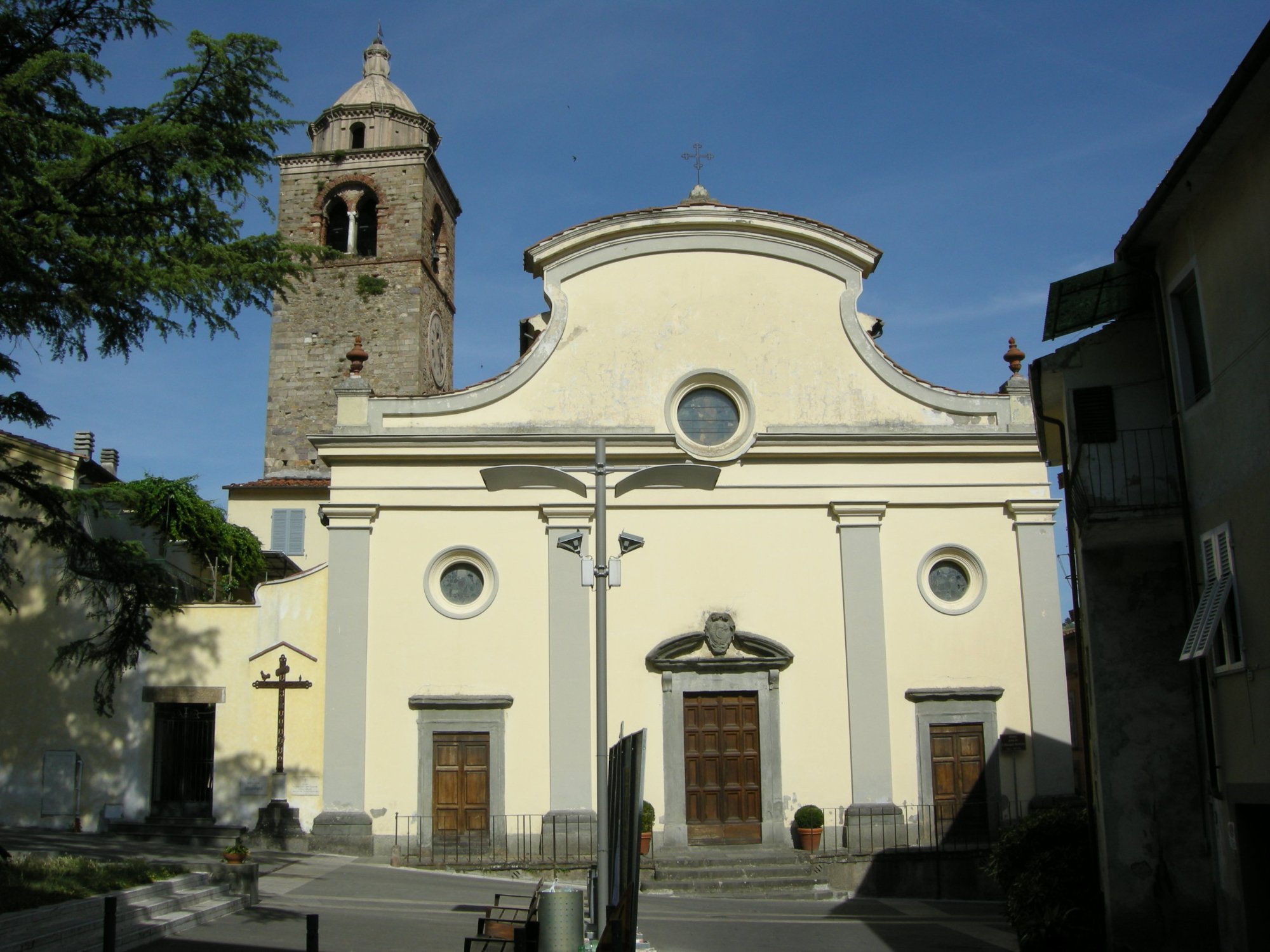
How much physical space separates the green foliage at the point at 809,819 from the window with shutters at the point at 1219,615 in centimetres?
936

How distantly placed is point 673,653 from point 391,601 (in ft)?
15.6

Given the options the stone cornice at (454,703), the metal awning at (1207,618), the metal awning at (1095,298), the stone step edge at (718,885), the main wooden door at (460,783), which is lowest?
the stone step edge at (718,885)

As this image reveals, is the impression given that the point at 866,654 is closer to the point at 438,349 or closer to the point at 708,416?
the point at 708,416

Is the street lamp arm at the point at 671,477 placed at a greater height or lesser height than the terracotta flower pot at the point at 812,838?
greater

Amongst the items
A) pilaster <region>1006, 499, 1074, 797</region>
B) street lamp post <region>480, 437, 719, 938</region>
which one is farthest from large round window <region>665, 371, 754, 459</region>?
street lamp post <region>480, 437, 719, 938</region>

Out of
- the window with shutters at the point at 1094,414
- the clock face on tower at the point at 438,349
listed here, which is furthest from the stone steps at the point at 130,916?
the clock face on tower at the point at 438,349

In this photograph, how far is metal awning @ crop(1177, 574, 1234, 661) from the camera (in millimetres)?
9789

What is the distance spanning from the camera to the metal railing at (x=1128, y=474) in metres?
11.4

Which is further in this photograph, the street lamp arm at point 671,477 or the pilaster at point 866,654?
the pilaster at point 866,654

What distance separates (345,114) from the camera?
115 feet

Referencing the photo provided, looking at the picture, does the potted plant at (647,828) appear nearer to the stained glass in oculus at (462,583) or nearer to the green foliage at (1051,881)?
the stained glass in oculus at (462,583)

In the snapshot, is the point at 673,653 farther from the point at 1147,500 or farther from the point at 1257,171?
the point at 1257,171

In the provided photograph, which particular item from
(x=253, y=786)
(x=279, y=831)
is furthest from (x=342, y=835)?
(x=253, y=786)

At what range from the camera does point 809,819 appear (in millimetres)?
18906
